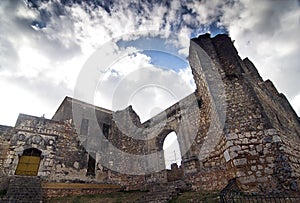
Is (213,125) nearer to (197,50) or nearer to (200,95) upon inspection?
(200,95)

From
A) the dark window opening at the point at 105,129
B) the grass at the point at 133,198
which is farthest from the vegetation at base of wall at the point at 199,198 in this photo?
the dark window opening at the point at 105,129

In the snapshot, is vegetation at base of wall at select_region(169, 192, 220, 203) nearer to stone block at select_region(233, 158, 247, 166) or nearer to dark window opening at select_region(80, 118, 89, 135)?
stone block at select_region(233, 158, 247, 166)

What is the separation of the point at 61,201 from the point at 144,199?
453 cm

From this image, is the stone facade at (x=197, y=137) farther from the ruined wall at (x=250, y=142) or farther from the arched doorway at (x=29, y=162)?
the arched doorway at (x=29, y=162)

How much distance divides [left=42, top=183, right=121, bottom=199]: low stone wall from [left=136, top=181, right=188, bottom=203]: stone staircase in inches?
174

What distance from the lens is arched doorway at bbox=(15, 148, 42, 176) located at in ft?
33.0

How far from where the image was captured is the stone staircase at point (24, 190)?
28.4 ft

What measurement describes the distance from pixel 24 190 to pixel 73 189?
2.57 m

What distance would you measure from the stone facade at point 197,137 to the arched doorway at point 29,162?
220 millimetres

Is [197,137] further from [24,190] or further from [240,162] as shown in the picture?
[24,190]

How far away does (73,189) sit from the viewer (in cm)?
1094

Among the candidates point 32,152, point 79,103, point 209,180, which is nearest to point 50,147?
point 32,152

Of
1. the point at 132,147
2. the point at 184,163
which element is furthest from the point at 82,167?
the point at 184,163

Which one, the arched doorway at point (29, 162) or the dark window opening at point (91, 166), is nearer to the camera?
the arched doorway at point (29, 162)
